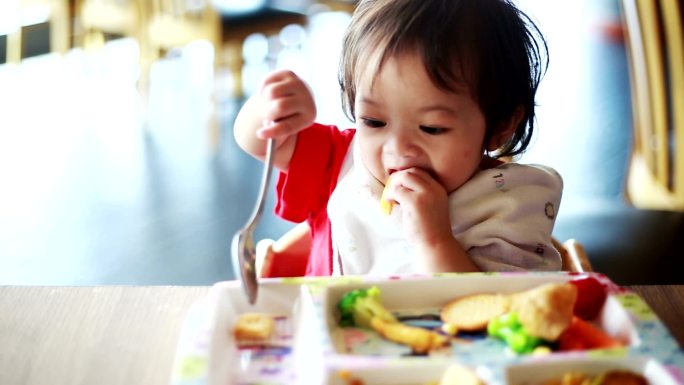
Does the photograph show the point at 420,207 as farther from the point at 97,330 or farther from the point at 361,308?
the point at 97,330

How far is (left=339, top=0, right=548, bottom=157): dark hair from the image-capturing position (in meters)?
0.82

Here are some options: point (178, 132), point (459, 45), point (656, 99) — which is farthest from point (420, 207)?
point (178, 132)

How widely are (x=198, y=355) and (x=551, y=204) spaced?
537 millimetres

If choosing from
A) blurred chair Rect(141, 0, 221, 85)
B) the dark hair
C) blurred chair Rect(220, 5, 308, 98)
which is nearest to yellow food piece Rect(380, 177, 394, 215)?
the dark hair

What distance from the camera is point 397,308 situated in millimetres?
660

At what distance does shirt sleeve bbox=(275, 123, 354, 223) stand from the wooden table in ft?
0.85

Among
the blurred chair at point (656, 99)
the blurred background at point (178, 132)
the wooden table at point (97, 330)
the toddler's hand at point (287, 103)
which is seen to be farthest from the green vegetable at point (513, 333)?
the blurred chair at point (656, 99)

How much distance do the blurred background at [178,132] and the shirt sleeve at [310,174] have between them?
1103 mm

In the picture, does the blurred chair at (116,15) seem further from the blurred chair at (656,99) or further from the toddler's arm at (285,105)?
the toddler's arm at (285,105)

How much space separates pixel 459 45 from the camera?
0.83 meters

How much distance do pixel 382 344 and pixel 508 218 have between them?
1.13 ft

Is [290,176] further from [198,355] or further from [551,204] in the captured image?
[198,355]

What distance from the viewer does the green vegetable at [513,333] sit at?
58cm

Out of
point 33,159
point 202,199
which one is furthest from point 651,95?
point 33,159
